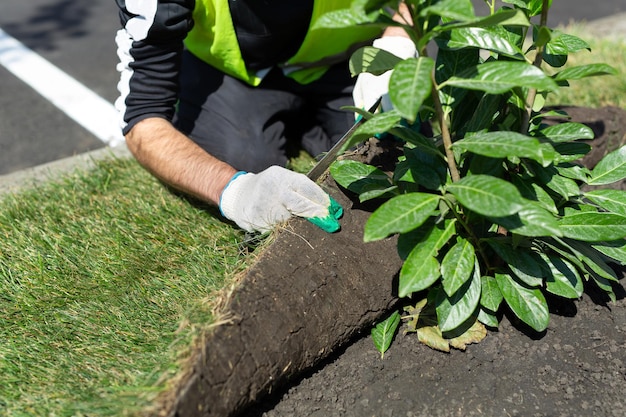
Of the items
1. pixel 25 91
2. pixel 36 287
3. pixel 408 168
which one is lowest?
pixel 25 91

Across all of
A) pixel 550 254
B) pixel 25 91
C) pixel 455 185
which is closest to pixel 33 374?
pixel 455 185

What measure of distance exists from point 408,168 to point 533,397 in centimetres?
70

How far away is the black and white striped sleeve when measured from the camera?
2201mm

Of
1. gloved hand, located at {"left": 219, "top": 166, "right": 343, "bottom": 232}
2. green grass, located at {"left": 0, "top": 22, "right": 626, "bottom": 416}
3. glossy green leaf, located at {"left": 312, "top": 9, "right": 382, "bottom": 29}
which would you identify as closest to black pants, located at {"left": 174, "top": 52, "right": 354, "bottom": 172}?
green grass, located at {"left": 0, "top": 22, "right": 626, "bottom": 416}

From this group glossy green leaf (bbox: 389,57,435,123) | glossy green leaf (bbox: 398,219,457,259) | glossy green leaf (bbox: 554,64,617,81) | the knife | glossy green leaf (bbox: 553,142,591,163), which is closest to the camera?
glossy green leaf (bbox: 389,57,435,123)

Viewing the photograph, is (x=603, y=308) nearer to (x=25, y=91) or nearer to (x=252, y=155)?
(x=252, y=155)

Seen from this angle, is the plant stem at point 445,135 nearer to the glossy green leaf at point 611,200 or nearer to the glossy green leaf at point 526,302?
the glossy green leaf at point 526,302

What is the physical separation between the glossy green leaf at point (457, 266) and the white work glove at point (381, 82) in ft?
2.93

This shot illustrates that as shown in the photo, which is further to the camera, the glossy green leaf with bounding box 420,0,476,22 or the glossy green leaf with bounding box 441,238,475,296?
the glossy green leaf with bounding box 441,238,475,296

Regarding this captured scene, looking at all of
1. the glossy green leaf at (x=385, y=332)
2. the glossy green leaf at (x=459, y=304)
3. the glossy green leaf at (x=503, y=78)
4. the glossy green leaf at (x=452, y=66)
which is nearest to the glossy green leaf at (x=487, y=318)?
the glossy green leaf at (x=459, y=304)

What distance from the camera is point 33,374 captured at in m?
1.69

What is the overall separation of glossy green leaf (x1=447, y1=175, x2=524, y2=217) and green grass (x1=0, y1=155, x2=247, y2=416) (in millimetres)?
684

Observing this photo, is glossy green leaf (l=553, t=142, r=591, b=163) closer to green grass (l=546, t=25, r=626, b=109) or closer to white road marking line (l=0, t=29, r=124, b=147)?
green grass (l=546, t=25, r=626, b=109)

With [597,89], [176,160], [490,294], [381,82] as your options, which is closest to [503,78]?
[490,294]
